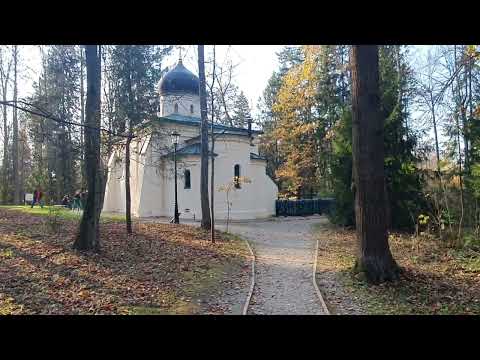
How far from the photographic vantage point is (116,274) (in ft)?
27.4

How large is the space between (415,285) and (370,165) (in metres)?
2.66

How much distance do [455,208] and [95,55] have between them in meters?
13.3

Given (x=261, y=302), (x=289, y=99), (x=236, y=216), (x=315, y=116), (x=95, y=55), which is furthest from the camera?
(x=315, y=116)

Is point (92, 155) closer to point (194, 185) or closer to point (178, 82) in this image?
point (194, 185)

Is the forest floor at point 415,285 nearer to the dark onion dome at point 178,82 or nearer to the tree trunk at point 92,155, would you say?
the tree trunk at point 92,155

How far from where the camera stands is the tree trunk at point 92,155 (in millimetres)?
9859

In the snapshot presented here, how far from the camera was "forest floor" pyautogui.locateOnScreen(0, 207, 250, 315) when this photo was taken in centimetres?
643

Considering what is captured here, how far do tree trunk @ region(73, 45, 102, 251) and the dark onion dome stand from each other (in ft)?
67.4

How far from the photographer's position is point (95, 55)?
395 inches

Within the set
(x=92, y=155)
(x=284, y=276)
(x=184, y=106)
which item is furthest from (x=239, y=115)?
(x=284, y=276)
